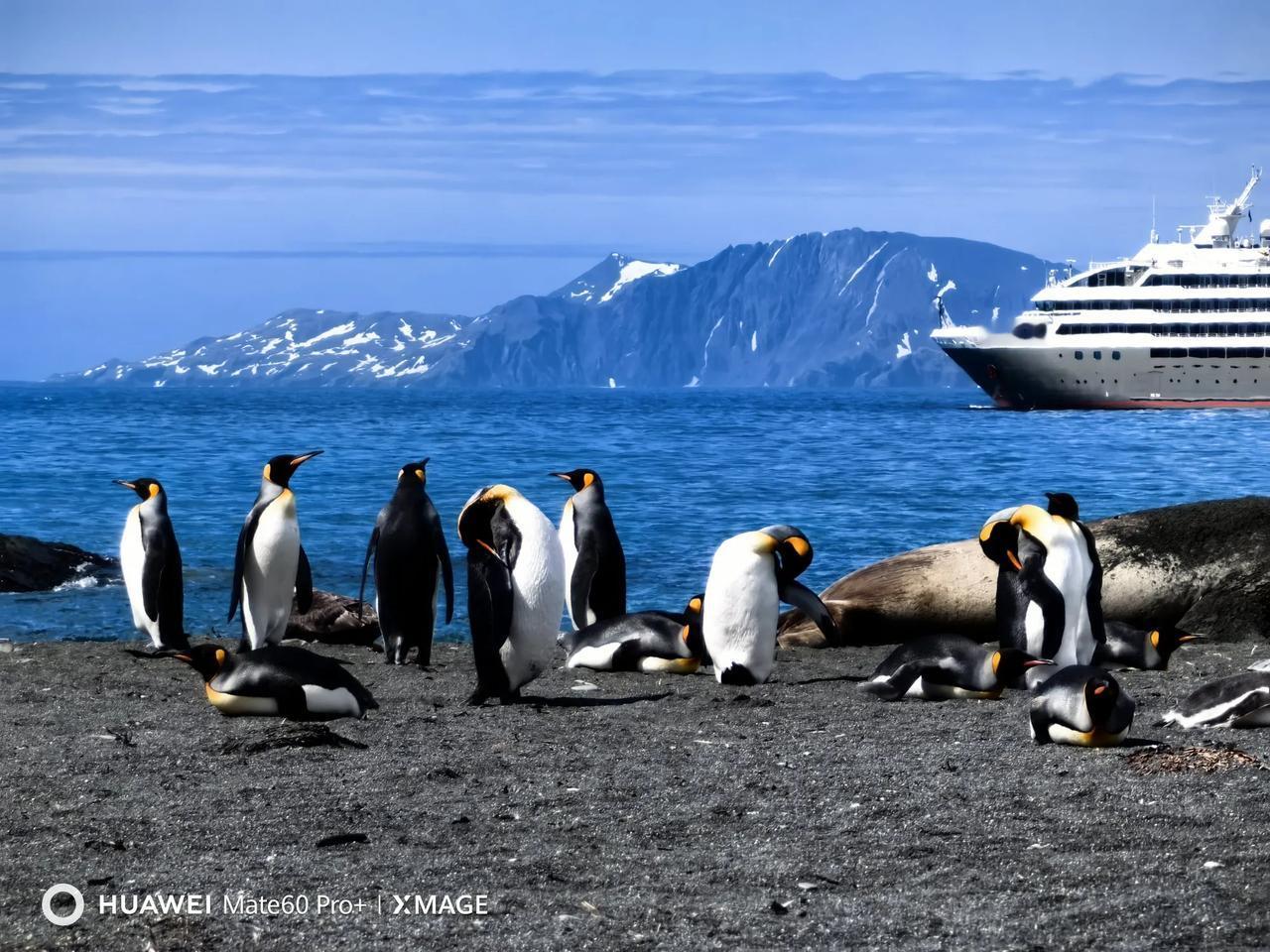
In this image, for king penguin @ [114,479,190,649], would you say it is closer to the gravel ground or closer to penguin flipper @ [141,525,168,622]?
penguin flipper @ [141,525,168,622]

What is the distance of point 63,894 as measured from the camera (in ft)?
12.9

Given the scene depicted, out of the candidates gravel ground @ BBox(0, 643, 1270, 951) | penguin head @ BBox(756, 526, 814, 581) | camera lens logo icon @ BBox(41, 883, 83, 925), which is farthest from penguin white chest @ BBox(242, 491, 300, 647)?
camera lens logo icon @ BBox(41, 883, 83, 925)

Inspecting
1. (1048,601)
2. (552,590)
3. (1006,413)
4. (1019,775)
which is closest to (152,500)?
(552,590)

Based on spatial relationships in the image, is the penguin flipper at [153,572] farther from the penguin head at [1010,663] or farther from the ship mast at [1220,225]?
the ship mast at [1220,225]

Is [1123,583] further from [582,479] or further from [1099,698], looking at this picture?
[1099,698]

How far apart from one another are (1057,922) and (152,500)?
282 inches

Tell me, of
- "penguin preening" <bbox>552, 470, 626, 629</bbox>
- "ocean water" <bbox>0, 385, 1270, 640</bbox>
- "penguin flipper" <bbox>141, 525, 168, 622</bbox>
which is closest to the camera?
"penguin flipper" <bbox>141, 525, 168, 622</bbox>

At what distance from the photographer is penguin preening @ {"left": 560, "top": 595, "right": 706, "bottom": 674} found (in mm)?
8234

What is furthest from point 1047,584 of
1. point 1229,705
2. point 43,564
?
point 43,564

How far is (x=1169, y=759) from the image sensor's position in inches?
210

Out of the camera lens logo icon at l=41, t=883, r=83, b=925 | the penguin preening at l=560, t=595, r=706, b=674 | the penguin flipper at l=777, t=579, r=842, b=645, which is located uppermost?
the penguin flipper at l=777, t=579, r=842, b=645

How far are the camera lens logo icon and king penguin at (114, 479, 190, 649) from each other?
5.44 m

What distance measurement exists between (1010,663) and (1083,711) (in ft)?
4.55

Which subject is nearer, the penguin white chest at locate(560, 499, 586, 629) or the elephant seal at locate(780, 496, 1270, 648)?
the elephant seal at locate(780, 496, 1270, 648)
